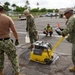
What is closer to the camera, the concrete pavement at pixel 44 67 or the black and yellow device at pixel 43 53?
the concrete pavement at pixel 44 67

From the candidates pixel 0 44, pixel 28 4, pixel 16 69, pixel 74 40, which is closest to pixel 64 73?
pixel 74 40

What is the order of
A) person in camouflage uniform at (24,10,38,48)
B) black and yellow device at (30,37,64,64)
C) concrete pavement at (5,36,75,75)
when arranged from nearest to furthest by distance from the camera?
concrete pavement at (5,36,75,75), black and yellow device at (30,37,64,64), person in camouflage uniform at (24,10,38,48)

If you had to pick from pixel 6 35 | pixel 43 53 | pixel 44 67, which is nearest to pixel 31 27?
pixel 43 53

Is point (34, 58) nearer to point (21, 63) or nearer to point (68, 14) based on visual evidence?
point (21, 63)

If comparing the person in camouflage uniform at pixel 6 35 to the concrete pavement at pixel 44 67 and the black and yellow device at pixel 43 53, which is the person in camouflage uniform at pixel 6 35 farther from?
the black and yellow device at pixel 43 53

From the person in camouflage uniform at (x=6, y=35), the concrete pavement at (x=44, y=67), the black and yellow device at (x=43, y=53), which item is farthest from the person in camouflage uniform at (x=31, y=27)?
the person in camouflage uniform at (x=6, y=35)

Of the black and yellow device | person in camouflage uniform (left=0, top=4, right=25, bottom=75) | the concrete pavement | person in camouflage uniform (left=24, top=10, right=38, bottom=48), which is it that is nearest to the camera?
person in camouflage uniform (left=0, top=4, right=25, bottom=75)

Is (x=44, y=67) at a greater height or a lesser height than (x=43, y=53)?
lesser

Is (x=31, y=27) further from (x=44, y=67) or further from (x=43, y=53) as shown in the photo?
(x=44, y=67)

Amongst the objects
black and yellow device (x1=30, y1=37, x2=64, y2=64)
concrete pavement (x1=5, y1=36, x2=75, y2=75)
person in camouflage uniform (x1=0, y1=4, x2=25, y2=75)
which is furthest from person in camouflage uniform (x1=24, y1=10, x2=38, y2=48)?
person in camouflage uniform (x1=0, y1=4, x2=25, y2=75)

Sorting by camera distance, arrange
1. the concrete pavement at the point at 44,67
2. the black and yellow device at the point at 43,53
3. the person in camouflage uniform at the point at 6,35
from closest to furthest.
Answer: the person in camouflage uniform at the point at 6,35
the concrete pavement at the point at 44,67
the black and yellow device at the point at 43,53

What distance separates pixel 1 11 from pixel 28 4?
4183 inches

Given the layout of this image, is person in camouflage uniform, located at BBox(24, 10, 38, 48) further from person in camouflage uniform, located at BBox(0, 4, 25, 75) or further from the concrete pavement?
person in camouflage uniform, located at BBox(0, 4, 25, 75)

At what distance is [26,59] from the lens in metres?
6.35
